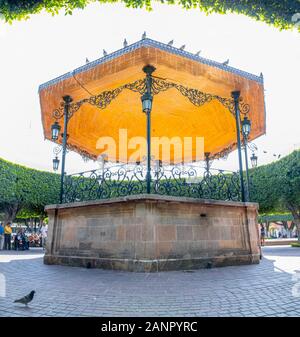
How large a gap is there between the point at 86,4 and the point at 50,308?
5056 mm

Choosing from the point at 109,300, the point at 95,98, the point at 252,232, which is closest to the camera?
the point at 109,300

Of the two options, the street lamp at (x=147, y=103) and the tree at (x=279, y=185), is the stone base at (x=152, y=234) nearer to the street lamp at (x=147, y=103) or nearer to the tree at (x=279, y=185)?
the street lamp at (x=147, y=103)

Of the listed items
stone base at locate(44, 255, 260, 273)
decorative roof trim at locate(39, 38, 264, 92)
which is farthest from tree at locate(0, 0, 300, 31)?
stone base at locate(44, 255, 260, 273)

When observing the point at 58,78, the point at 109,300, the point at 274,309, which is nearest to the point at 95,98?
the point at 58,78

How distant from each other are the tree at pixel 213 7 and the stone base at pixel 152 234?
13.0 ft

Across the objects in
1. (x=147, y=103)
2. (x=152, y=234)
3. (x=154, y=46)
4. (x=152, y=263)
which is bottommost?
(x=152, y=263)

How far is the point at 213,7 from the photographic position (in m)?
4.68

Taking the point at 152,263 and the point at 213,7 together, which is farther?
the point at 152,263

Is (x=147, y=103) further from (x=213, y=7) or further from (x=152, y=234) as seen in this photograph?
(x=152, y=234)

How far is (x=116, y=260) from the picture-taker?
6039 millimetres

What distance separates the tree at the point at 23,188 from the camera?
1789cm

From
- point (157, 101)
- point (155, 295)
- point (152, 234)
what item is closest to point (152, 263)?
point (152, 234)

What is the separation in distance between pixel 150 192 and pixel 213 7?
15.5ft
